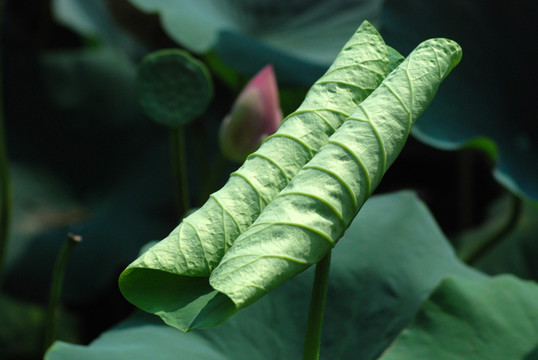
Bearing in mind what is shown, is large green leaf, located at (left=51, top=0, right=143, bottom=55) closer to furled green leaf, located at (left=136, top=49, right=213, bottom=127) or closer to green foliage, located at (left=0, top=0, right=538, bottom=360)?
green foliage, located at (left=0, top=0, right=538, bottom=360)

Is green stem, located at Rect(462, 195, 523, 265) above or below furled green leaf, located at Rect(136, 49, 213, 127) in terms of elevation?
below

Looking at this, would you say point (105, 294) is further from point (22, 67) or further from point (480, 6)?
point (480, 6)

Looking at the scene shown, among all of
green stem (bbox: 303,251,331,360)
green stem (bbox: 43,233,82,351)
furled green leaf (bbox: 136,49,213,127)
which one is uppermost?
green stem (bbox: 303,251,331,360)

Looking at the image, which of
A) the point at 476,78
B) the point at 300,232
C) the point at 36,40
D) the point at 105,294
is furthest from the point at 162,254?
the point at 36,40

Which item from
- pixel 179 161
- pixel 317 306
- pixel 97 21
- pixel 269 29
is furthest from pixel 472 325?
pixel 97 21

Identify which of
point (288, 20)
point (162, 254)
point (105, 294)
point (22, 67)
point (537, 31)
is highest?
point (162, 254)

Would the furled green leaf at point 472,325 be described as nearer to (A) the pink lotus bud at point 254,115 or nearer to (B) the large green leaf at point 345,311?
(B) the large green leaf at point 345,311

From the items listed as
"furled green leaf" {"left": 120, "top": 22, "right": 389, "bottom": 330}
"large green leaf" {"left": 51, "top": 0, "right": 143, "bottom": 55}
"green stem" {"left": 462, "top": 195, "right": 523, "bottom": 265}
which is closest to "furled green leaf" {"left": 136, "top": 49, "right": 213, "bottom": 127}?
"furled green leaf" {"left": 120, "top": 22, "right": 389, "bottom": 330}

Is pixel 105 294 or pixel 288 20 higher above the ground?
pixel 288 20

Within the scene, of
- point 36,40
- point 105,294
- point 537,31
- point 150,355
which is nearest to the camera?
point 150,355
